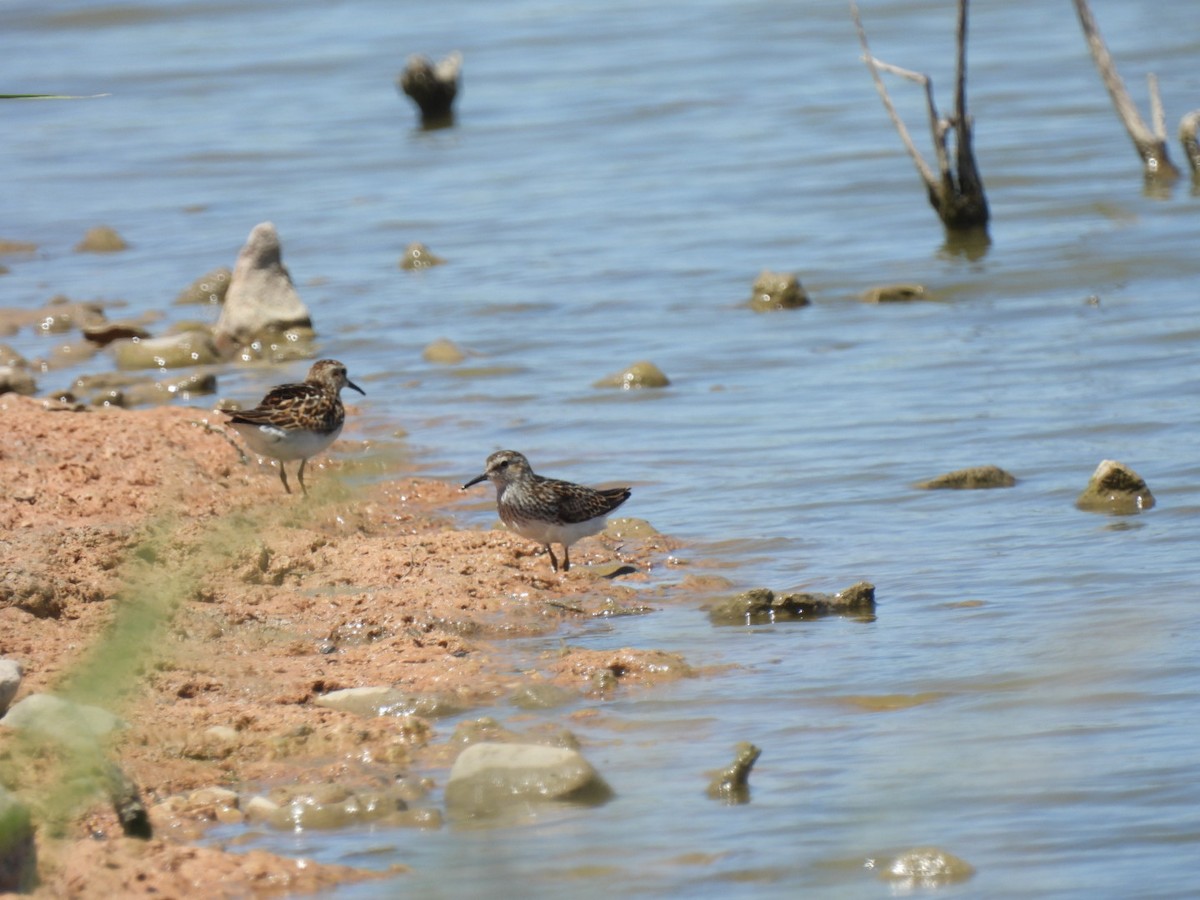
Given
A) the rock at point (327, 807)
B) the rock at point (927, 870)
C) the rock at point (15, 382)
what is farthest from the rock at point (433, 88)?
the rock at point (927, 870)

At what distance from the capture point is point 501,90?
31734mm

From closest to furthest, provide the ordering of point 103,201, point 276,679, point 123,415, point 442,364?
point 276,679, point 123,415, point 442,364, point 103,201

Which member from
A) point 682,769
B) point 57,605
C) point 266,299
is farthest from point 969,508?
point 266,299

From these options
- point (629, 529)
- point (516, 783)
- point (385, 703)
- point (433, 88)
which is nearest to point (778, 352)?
point (629, 529)

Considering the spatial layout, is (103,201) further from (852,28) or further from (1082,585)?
(1082,585)

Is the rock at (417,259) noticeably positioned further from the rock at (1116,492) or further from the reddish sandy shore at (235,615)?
the rock at (1116,492)

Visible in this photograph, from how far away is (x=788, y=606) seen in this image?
8.47m

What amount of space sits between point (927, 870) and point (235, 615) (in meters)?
3.75

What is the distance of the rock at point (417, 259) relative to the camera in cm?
1883

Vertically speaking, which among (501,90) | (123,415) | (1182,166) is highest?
(501,90)

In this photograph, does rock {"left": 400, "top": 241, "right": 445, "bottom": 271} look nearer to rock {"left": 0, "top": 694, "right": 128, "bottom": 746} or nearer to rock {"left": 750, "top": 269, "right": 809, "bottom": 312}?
rock {"left": 750, "top": 269, "right": 809, "bottom": 312}

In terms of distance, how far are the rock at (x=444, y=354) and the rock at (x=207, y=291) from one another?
3479 mm

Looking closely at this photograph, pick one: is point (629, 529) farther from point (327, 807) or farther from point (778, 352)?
point (778, 352)

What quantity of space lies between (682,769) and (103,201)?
18814 mm
